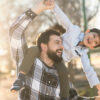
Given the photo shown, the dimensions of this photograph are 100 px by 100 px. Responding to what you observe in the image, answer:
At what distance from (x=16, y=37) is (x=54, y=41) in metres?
0.35

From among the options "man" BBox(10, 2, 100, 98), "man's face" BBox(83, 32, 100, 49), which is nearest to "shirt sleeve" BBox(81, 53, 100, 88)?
"man's face" BBox(83, 32, 100, 49)

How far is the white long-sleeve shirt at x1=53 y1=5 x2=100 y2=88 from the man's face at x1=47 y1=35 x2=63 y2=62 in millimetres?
264

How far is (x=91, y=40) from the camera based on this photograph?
283cm

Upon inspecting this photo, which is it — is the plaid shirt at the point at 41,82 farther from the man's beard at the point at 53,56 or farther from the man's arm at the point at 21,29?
the man's arm at the point at 21,29

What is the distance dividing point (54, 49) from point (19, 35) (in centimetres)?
35

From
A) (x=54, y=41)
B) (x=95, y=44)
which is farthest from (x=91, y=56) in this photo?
(x=54, y=41)

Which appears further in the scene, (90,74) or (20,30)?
(90,74)

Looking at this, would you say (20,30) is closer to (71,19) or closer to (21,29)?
(21,29)

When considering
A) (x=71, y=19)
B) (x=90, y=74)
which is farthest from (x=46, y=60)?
(x=71, y=19)

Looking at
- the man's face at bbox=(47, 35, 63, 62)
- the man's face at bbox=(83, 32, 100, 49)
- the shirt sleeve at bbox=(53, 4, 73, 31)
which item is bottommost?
the man's face at bbox=(47, 35, 63, 62)

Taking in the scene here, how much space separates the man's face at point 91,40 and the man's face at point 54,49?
0.41 m

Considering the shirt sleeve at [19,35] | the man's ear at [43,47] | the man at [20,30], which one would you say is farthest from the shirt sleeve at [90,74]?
the shirt sleeve at [19,35]

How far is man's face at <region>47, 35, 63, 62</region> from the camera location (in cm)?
246

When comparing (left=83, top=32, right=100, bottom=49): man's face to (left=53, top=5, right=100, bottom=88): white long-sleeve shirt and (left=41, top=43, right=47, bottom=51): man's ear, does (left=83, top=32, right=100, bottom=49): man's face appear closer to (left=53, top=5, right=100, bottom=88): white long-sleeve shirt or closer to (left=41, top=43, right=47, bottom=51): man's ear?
(left=53, top=5, right=100, bottom=88): white long-sleeve shirt
